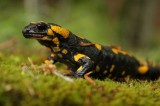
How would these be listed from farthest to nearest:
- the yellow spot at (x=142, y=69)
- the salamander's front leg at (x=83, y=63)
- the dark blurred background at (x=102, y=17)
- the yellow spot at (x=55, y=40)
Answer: the dark blurred background at (x=102, y=17) < the yellow spot at (x=142, y=69) < the yellow spot at (x=55, y=40) < the salamander's front leg at (x=83, y=63)

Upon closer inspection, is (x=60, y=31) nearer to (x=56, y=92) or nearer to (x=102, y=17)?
(x=56, y=92)

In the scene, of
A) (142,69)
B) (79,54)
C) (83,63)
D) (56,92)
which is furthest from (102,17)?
(56,92)

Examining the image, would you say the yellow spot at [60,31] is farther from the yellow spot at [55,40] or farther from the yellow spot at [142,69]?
the yellow spot at [142,69]

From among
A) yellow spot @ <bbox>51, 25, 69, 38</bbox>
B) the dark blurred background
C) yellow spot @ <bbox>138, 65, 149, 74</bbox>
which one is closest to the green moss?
yellow spot @ <bbox>51, 25, 69, 38</bbox>

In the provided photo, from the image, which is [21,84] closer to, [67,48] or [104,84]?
[104,84]

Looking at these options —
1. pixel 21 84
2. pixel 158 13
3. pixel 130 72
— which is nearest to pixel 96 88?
pixel 21 84

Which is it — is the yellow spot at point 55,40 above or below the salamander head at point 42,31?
below

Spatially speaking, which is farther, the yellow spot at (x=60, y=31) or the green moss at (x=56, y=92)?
the yellow spot at (x=60, y=31)

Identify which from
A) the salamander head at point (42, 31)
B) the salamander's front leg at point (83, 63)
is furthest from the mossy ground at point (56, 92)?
the salamander head at point (42, 31)
